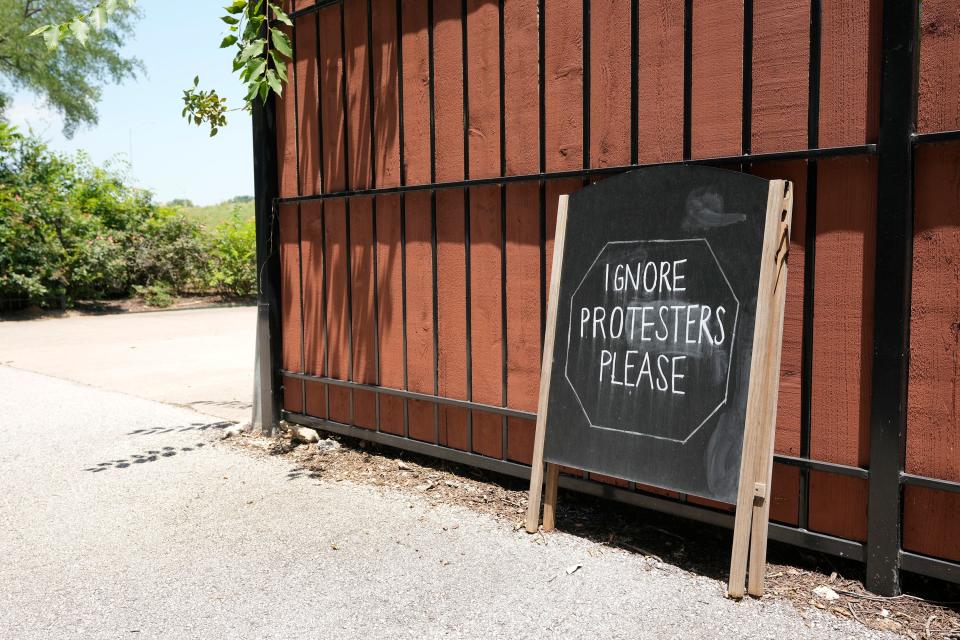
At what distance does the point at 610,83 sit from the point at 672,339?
122 centimetres

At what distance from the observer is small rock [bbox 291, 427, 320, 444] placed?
5.23 metres

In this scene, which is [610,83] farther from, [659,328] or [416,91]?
[416,91]

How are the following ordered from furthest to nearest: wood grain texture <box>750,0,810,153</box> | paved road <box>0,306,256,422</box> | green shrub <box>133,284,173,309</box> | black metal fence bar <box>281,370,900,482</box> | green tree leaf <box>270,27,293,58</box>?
1. green shrub <box>133,284,173,309</box>
2. paved road <box>0,306,256,422</box>
3. green tree leaf <box>270,27,293,58</box>
4. wood grain texture <box>750,0,810,153</box>
5. black metal fence bar <box>281,370,900,482</box>

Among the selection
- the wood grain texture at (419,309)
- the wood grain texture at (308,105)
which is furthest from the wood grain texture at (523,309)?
the wood grain texture at (308,105)

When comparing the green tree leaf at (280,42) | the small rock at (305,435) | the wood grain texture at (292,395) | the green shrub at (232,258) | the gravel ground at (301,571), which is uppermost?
the green tree leaf at (280,42)

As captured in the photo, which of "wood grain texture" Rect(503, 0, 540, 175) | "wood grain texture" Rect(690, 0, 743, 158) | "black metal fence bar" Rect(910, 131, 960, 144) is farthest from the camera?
"wood grain texture" Rect(503, 0, 540, 175)

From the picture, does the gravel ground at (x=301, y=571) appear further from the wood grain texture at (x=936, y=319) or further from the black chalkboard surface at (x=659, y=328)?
the wood grain texture at (x=936, y=319)

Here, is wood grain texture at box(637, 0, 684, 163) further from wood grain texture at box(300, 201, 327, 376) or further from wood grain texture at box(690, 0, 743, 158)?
wood grain texture at box(300, 201, 327, 376)

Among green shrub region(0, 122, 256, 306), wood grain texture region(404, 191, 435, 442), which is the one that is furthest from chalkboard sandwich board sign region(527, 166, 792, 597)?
green shrub region(0, 122, 256, 306)

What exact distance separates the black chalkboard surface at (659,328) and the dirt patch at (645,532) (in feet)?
1.35

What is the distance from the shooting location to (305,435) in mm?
5238

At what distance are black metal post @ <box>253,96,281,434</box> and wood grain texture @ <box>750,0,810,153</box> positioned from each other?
3.49 metres

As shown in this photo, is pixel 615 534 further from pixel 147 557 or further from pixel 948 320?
pixel 147 557

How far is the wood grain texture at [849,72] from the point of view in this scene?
106 inches
